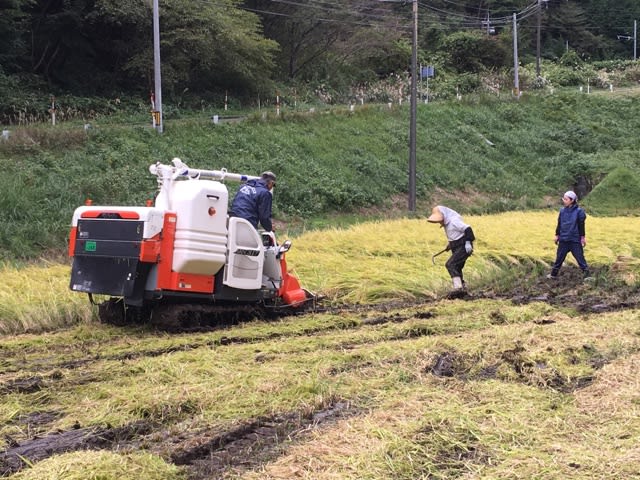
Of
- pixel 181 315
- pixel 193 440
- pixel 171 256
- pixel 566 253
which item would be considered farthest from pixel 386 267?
pixel 193 440

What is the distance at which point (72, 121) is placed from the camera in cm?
2470

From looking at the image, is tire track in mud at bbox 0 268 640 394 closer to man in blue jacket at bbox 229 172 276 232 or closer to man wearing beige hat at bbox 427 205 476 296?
man wearing beige hat at bbox 427 205 476 296

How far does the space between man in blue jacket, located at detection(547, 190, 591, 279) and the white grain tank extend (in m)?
6.19

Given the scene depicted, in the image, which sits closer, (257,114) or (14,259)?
(14,259)

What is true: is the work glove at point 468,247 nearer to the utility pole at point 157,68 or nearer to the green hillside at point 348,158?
the green hillside at point 348,158

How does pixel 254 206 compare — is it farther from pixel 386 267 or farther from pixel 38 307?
pixel 386 267

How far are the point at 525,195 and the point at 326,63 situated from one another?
1949 centimetres

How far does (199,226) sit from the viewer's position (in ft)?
23.8

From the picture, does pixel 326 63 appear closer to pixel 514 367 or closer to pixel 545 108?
pixel 545 108

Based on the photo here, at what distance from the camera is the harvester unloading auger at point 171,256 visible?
Answer: 712cm

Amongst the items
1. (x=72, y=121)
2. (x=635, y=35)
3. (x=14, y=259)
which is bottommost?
(x=14, y=259)

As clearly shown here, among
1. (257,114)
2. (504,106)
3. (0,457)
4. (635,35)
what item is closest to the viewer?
(0,457)

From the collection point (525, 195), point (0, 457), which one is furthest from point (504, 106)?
point (0, 457)

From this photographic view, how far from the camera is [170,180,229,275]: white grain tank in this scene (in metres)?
7.14
